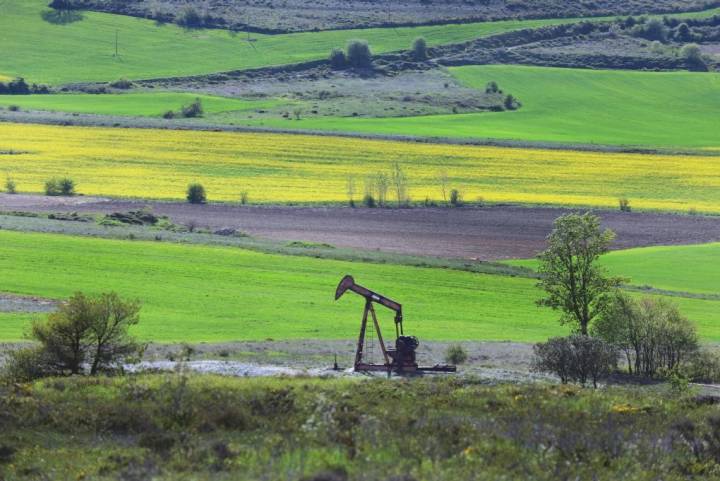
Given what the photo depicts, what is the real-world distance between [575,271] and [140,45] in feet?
478

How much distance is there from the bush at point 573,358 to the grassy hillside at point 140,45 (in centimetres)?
13258

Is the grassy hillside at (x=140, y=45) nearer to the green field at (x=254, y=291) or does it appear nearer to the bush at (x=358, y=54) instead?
the bush at (x=358, y=54)

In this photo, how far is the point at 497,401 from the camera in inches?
1088

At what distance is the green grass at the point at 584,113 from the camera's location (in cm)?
13512

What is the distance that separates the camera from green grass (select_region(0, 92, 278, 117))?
139750 mm

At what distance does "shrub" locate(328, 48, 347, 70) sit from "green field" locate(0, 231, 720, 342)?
114m

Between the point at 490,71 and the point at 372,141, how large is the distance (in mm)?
58882

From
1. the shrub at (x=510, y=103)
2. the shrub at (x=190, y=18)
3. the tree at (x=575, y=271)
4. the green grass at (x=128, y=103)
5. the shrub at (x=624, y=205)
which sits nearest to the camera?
the tree at (x=575, y=271)

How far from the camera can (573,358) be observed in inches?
1599

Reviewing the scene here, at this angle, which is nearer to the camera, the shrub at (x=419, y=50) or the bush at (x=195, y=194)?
the bush at (x=195, y=194)

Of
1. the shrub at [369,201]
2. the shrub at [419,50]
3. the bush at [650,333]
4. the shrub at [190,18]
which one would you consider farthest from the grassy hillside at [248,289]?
the shrub at [190,18]

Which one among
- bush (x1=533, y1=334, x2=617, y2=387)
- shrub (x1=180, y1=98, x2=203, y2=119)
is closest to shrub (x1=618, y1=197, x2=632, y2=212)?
bush (x1=533, y1=334, x2=617, y2=387)

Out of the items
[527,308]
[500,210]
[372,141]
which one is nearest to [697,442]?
[527,308]

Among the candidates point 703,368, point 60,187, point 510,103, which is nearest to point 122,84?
point 510,103
